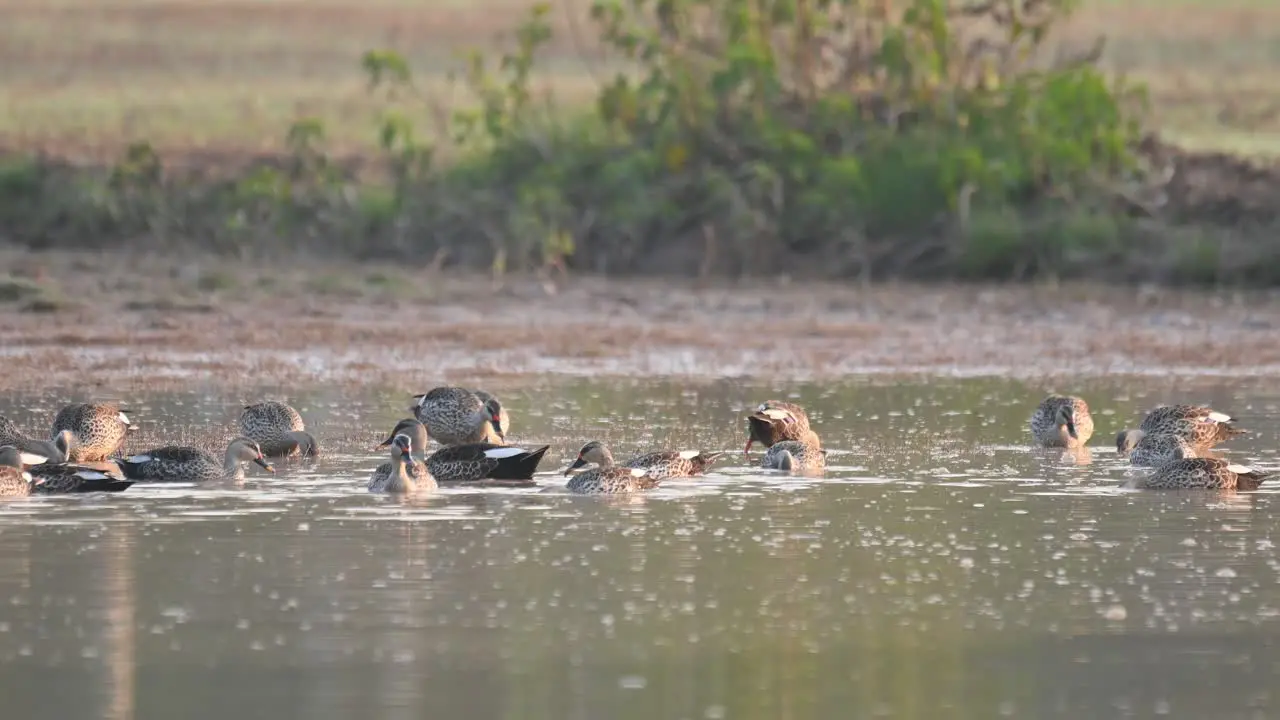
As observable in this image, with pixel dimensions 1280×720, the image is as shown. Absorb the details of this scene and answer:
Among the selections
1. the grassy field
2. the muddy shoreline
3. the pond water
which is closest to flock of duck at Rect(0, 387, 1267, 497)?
the pond water

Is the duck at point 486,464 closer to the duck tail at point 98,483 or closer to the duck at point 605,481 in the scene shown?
the duck at point 605,481

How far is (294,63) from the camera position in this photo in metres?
43.6

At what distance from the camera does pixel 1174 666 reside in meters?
9.28

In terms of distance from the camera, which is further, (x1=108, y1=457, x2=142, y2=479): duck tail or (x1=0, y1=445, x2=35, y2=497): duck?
(x1=108, y1=457, x2=142, y2=479): duck tail

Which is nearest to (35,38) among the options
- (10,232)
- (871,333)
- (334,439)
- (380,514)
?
(10,232)

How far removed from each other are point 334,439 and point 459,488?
6.72 feet

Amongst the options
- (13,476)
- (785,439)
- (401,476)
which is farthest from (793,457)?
(13,476)

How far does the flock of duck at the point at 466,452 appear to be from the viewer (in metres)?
13.8

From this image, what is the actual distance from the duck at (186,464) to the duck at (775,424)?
2.99m

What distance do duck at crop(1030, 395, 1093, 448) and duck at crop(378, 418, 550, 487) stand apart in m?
3.25

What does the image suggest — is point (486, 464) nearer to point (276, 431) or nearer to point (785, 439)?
point (276, 431)

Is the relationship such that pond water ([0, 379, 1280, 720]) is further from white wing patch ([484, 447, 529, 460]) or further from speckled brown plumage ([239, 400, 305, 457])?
white wing patch ([484, 447, 529, 460])

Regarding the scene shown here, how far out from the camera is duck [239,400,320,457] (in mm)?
15430

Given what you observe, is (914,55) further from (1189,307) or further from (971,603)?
(971,603)
